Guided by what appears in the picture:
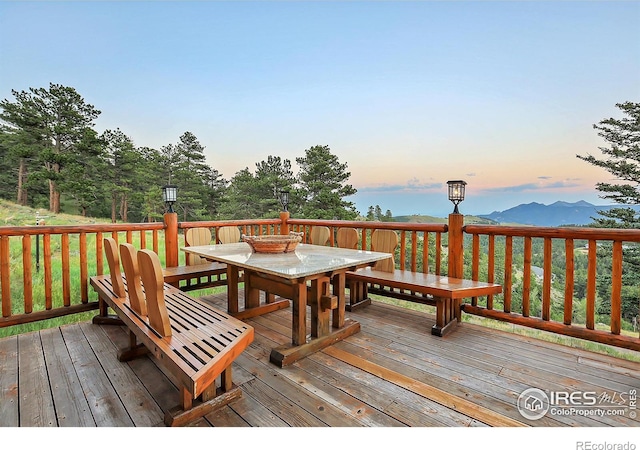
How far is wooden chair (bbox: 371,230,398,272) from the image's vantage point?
3.36m

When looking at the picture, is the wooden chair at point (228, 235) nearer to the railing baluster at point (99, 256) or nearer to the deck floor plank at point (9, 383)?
the railing baluster at point (99, 256)

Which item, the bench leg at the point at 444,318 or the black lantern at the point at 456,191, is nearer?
the bench leg at the point at 444,318

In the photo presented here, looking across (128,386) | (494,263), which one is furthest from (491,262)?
(128,386)

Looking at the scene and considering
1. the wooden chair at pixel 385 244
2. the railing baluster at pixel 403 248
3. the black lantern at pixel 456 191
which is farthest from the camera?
the railing baluster at pixel 403 248

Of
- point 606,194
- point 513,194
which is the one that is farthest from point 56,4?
point 606,194

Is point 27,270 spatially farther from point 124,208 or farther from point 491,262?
point 124,208

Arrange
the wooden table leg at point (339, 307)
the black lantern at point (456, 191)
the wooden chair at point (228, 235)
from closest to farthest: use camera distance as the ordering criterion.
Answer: the wooden table leg at point (339, 307) → the black lantern at point (456, 191) → the wooden chair at point (228, 235)

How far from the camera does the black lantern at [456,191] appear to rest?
10.3 ft

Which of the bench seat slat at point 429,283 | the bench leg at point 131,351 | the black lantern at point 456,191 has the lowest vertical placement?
the bench leg at point 131,351

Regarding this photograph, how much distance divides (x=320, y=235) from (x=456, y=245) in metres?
1.61

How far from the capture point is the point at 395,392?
1867 millimetres

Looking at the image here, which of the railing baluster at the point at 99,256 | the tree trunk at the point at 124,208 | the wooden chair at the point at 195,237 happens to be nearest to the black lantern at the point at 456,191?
the wooden chair at the point at 195,237

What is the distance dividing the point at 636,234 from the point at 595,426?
1.42 m

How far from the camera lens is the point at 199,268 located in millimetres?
3523
